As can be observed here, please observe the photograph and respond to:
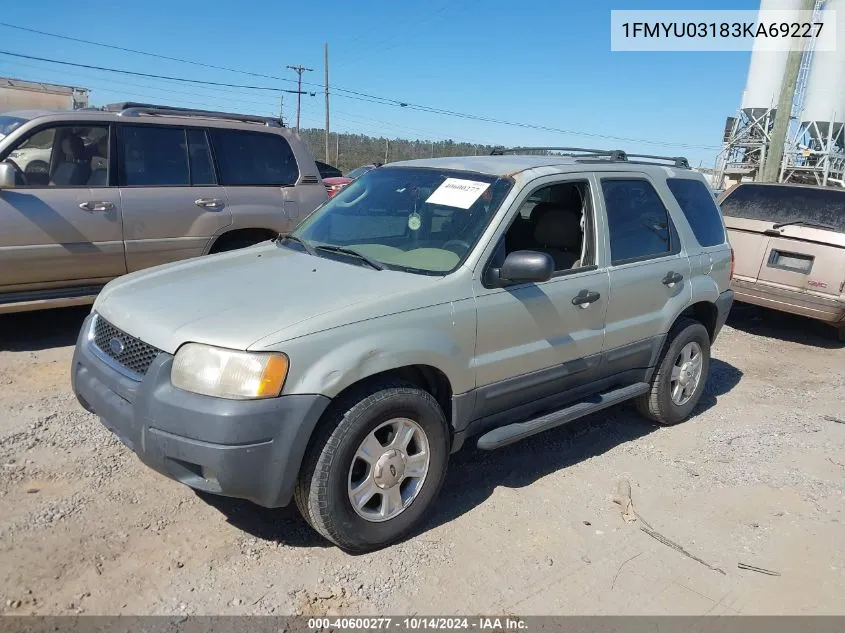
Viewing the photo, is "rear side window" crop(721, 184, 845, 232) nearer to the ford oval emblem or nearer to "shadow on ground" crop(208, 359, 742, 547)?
"shadow on ground" crop(208, 359, 742, 547)

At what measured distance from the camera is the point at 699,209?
5.08 meters

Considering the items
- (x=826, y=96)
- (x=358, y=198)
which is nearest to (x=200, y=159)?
(x=358, y=198)

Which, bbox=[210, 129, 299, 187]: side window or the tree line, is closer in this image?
bbox=[210, 129, 299, 187]: side window

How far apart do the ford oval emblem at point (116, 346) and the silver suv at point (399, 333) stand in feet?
0.04

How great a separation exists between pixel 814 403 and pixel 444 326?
4.28 m

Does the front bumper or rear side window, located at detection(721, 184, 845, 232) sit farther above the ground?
rear side window, located at detection(721, 184, 845, 232)

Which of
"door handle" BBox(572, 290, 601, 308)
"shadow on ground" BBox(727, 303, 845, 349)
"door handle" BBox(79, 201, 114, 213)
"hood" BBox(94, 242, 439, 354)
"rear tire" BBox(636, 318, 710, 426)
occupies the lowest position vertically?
"shadow on ground" BBox(727, 303, 845, 349)

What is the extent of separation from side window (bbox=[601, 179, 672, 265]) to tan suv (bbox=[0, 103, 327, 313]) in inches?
143

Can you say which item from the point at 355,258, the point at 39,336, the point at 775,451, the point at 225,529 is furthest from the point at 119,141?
the point at 775,451

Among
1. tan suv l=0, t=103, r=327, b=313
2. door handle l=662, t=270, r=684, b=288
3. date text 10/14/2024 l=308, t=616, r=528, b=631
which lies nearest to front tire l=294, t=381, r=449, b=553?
date text 10/14/2024 l=308, t=616, r=528, b=631

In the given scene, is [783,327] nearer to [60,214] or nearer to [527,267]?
[527,267]

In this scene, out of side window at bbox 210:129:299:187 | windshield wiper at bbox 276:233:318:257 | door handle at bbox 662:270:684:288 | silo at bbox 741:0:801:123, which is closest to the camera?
windshield wiper at bbox 276:233:318:257

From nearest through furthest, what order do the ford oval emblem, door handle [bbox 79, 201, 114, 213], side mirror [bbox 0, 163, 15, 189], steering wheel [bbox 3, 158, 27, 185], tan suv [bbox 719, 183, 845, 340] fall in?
the ford oval emblem, side mirror [bbox 0, 163, 15, 189], steering wheel [bbox 3, 158, 27, 185], door handle [bbox 79, 201, 114, 213], tan suv [bbox 719, 183, 845, 340]

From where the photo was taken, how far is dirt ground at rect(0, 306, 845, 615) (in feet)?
9.44
